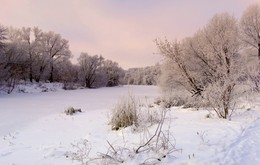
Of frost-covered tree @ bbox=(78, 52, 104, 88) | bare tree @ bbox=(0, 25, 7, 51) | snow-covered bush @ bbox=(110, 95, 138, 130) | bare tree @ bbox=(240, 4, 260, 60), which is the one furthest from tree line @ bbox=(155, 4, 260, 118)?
frost-covered tree @ bbox=(78, 52, 104, 88)

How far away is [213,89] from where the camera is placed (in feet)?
25.8

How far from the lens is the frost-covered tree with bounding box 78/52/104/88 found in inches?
2049

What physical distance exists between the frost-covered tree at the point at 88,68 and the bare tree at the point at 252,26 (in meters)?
32.3

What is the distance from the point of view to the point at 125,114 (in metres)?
7.09

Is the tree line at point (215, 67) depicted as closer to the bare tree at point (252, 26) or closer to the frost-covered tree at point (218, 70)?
the frost-covered tree at point (218, 70)

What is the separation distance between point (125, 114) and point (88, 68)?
4715 cm

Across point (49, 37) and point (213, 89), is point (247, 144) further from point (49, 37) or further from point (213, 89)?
point (49, 37)

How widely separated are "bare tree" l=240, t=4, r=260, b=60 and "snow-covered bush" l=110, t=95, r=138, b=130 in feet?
75.5

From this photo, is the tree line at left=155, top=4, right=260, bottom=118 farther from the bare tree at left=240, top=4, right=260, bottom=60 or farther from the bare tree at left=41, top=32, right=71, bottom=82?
the bare tree at left=41, top=32, right=71, bottom=82

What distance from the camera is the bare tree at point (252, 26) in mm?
26547

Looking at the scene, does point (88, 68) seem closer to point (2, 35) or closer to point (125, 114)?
point (2, 35)

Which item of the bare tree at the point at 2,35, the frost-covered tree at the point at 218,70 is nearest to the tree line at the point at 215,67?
→ the frost-covered tree at the point at 218,70

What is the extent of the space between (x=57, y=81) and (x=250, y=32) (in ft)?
109

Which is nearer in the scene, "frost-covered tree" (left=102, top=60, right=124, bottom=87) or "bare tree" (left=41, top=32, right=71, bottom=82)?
"bare tree" (left=41, top=32, right=71, bottom=82)
